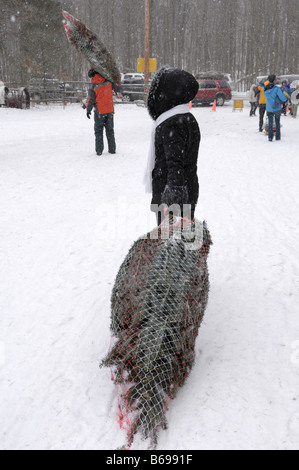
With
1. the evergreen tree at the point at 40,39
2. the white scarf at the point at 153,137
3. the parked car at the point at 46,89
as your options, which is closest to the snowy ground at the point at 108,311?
the white scarf at the point at 153,137

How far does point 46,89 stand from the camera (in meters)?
21.9

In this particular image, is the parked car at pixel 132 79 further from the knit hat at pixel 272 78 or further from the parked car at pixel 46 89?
the knit hat at pixel 272 78

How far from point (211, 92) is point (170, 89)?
75.8ft

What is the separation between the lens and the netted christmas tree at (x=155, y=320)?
6.59 ft

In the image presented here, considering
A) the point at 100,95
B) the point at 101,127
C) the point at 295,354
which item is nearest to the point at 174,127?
the point at 295,354

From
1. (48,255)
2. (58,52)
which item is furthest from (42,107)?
(48,255)

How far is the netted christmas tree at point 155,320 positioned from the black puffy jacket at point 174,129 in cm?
24

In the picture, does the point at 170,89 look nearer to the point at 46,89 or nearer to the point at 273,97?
the point at 273,97

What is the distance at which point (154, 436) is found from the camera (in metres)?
1.94

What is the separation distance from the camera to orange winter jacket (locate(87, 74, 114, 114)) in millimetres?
7934

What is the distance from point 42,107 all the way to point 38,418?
21189mm

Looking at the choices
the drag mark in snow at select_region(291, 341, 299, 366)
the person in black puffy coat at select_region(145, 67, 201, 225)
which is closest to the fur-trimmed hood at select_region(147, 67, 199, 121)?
the person in black puffy coat at select_region(145, 67, 201, 225)
